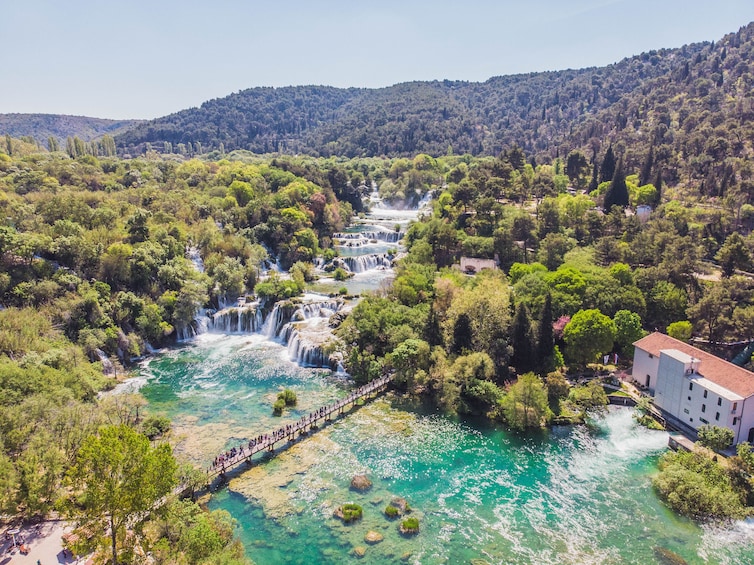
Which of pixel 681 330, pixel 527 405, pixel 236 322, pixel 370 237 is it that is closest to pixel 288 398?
pixel 527 405

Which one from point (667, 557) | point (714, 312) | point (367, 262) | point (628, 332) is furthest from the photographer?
point (367, 262)

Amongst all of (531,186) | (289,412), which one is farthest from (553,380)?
(531,186)

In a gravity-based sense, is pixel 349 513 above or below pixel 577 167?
below

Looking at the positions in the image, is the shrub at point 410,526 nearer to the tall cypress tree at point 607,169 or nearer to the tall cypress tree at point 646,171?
the tall cypress tree at point 646,171

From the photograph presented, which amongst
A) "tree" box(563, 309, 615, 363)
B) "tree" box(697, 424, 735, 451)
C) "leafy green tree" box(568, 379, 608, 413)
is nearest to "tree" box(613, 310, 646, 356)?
"tree" box(563, 309, 615, 363)

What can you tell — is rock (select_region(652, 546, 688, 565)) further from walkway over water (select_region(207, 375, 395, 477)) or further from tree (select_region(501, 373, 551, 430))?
walkway over water (select_region(207, 375, 395, 477))

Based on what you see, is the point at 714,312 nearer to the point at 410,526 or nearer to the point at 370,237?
the point at 410,526
